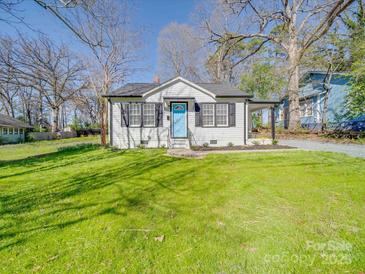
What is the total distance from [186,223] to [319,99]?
19.5 metres

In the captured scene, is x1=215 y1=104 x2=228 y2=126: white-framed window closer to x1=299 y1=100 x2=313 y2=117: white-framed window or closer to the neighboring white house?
the neighboring white house

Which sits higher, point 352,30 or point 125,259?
point 352,30

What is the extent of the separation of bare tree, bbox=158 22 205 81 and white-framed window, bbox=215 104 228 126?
18139mm

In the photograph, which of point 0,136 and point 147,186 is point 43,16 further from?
point 0,136

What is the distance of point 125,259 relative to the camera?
1.99 meters

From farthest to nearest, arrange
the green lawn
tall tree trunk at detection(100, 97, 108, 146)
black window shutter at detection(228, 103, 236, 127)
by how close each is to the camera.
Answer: tall tree trunk at detection(100, 97, 108, 146) → black window shutter at detection(228, 103, 236, 127) → the green lawn

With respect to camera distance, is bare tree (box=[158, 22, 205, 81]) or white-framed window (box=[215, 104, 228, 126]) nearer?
white-framed window (box=[215, 104, 228, 126])

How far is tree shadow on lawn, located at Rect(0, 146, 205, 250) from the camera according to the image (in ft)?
8.98

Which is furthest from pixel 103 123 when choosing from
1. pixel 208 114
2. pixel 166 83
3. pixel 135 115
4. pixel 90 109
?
pixel 90 109

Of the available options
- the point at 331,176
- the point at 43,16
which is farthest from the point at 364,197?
the point at 43,16

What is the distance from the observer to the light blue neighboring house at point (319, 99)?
1595 cm

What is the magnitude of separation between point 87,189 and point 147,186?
133 centimetres

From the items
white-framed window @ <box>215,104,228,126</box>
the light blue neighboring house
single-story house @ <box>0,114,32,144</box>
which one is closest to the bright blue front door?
white-framed window @ <box>215,104,228,126</box>

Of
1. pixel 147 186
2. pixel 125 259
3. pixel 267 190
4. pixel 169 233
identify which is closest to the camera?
pixel 125 259
